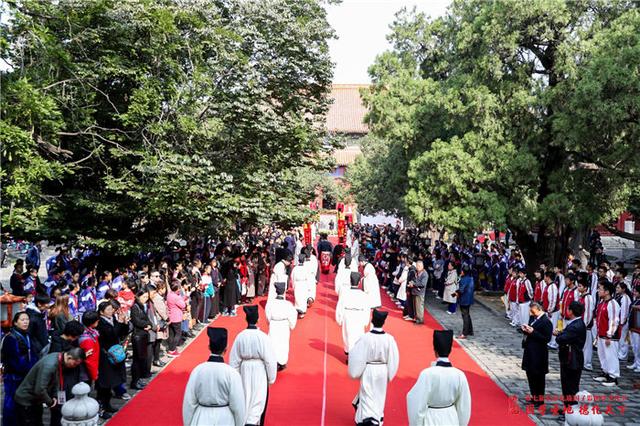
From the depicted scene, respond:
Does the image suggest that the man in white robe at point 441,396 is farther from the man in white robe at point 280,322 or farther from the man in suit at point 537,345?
the man in white robe at point 280,322

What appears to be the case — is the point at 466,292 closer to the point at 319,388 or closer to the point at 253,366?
the point at 319,388

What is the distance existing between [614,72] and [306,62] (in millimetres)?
9370

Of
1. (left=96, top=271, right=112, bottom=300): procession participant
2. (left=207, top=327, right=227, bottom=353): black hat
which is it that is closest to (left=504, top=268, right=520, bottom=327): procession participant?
(left=96, top=271, right=112, bottom=300): procession participant

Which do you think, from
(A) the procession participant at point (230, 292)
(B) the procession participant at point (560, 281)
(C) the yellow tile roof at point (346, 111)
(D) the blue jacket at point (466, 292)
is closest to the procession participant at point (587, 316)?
(B) the procession participant at point (560, 281)

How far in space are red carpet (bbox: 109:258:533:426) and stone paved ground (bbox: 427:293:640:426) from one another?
0.27m

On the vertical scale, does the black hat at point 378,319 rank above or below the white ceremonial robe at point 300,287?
above

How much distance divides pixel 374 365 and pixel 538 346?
8.43 feet

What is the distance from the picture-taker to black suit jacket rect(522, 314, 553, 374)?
8164 mm

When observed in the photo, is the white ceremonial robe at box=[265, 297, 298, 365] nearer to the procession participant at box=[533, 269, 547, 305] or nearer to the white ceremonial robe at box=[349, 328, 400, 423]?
the white ceremonial robe at box=[349, 328, 400, 423]

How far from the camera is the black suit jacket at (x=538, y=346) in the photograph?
8.16m

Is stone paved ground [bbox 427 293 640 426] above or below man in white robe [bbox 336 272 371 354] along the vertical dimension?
below

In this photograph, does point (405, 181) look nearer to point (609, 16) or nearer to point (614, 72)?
point (609, 16)

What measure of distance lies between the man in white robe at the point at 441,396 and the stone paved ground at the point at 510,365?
2958 millimetres

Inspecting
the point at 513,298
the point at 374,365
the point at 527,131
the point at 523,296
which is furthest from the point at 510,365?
the point at 527,131
